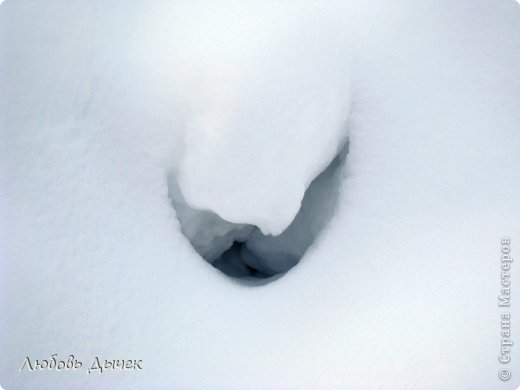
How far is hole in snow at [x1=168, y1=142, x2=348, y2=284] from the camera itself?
0.95 meters

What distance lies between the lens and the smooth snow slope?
79 cm

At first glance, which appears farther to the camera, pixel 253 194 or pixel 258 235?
pixel 258 235

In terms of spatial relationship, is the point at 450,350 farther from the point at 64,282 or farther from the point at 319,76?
the point at 64,282

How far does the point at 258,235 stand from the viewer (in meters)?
1.11

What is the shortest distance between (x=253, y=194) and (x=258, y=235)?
28cm

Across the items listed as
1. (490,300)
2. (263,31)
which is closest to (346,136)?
(263,31)

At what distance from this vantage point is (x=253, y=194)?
85cm

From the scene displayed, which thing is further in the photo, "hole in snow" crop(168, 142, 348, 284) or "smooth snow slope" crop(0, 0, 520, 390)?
→ "hole in snow" crop(168, 142, 348, 284)

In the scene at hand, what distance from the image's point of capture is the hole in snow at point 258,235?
3.12ft

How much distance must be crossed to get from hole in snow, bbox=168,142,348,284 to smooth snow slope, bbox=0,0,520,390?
0.27ft

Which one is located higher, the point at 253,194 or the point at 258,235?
the point at 253,194

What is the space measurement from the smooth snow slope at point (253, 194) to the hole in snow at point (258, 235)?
8 centimetres

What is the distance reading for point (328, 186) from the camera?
98 centimetres

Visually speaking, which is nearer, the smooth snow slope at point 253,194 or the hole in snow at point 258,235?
the smooth snow slope at point 253,194
